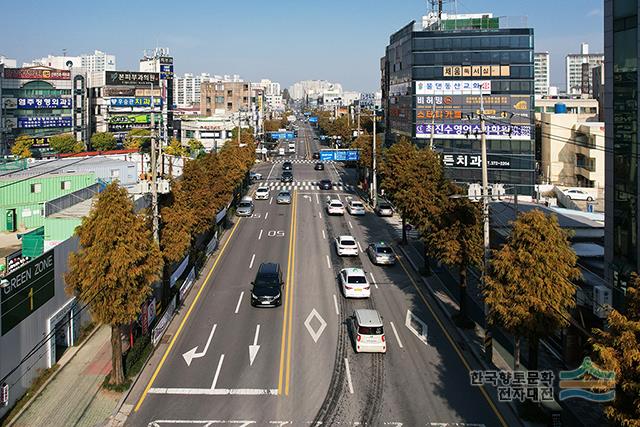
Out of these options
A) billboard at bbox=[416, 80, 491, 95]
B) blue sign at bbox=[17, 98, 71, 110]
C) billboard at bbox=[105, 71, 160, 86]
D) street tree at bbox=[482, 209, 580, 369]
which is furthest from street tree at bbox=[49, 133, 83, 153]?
street tree at bbox=[482, 209, 580, 369]

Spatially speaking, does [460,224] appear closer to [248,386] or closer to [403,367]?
[403,367]

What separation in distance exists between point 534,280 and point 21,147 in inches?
3484

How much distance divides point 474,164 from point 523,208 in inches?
1321

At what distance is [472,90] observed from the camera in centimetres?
6869

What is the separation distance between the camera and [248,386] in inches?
750

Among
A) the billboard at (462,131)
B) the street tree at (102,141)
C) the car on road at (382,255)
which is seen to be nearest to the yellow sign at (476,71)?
the billboard at (462,131)

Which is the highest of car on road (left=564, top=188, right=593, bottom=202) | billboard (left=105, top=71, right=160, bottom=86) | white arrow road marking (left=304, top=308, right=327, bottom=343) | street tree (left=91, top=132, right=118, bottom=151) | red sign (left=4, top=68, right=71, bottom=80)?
billboard (left=105, top=71, right=160, bottom=86)

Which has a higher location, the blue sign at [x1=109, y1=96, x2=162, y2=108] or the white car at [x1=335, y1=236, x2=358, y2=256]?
the blue sign at [x1=109, y1=96, x2=162, y2=108]

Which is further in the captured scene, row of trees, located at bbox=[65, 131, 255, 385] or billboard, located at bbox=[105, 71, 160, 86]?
billboard, located at bbox=[105, 71, 160, 86]

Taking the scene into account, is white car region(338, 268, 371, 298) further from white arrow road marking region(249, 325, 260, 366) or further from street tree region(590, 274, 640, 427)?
street tree region(590, 274, 640, 427)

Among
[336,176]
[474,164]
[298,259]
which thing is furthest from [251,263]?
[336,176]

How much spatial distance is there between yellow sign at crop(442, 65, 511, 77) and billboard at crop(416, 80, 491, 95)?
2.77 feet

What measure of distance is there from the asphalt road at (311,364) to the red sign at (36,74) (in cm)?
8045

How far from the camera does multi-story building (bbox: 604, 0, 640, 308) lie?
20.3 m
